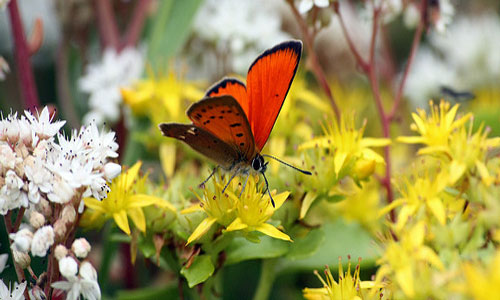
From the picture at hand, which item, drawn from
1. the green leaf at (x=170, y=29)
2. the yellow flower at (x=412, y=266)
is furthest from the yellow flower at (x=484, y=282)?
the green leaf at (x=170, y=29)

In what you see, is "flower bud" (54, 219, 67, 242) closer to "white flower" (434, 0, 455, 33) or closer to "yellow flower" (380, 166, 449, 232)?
"yellow flower" (380, 166, 449, 232)

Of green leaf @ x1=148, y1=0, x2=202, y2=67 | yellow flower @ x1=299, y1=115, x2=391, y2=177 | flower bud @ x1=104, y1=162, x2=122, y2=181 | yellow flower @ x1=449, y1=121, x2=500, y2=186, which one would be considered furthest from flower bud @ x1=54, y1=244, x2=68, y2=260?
green leaf @ x1=148, y1=0, x2=202, y2=67

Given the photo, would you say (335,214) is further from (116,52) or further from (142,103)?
(116,52)

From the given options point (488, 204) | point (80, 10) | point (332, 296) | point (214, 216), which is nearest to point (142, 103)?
point (80, 10)

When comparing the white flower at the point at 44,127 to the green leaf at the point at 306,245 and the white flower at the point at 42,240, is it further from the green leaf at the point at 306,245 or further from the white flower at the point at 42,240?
the green leaf at the point at 306,245

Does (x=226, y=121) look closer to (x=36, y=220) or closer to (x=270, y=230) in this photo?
(x=270, y=230)

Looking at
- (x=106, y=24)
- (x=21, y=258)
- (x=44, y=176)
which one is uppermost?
(x=106, y=24)

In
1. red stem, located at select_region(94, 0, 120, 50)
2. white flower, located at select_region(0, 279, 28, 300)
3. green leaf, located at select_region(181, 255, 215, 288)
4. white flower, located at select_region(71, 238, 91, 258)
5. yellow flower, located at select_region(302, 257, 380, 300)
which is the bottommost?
yellow flower, located at select_region(302, 257, 380, 300)

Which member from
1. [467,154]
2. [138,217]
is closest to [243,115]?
[138,217]
